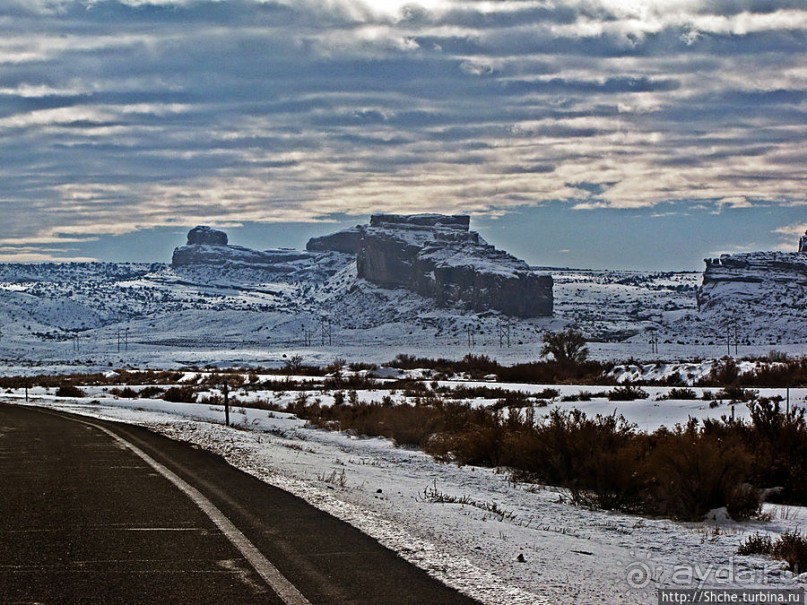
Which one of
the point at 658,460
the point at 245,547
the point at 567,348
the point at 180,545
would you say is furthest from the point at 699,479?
the point at 567,348

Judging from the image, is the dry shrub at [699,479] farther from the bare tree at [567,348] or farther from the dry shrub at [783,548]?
the bare tree at [567,348]

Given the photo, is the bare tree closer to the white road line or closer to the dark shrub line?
the dark shrub line

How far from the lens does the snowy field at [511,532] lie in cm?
742

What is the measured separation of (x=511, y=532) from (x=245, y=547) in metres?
2.86

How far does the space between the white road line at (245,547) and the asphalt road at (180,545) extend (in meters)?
0.01

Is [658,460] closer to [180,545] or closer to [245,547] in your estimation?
[245,547]

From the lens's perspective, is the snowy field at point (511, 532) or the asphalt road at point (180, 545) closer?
the asphalt road at point (180, 545)

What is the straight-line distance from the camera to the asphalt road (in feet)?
22.5

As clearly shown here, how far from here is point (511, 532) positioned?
9.65 metres

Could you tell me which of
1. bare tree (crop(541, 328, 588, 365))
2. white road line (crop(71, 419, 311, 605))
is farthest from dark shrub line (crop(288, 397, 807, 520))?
bare tree (crop(541, 328, 588, 365))

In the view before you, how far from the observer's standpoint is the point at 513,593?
6922mm

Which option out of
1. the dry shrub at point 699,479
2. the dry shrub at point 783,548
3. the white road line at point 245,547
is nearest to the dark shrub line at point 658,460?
the dry shrub at point 699,479

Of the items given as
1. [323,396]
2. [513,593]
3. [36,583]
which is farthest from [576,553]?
[323,396]

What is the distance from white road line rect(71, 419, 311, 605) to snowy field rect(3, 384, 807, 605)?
4.08 feet
